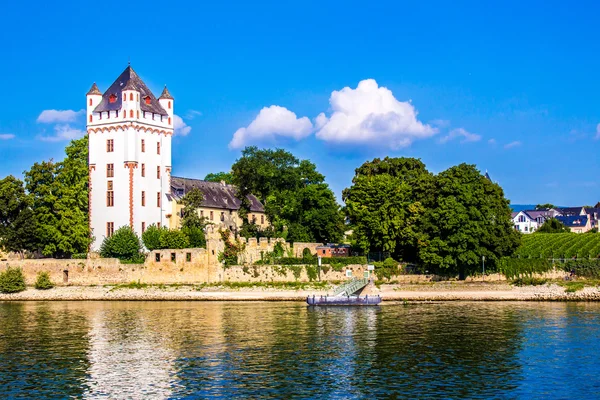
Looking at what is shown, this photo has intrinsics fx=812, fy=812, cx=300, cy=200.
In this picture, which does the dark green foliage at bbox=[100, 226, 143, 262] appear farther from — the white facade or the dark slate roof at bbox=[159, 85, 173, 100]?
the white facade

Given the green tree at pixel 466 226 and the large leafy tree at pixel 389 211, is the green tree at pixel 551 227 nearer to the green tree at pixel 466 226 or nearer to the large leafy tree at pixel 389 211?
the large leafy tree at pixel 389 211

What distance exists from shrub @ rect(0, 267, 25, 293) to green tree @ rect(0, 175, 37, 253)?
245 centimetres

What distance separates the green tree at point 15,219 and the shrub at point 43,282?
3439 mm

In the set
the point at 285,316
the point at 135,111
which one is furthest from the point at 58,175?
the point at 285,316

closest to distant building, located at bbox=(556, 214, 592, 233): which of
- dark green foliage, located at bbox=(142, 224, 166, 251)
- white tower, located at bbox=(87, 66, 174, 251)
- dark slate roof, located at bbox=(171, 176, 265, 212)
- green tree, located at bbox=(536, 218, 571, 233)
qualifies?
green tree, located at bbox=(536, 218, 571, 233)

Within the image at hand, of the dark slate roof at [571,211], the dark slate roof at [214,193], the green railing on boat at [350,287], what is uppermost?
the dark slate roof at [571,211]

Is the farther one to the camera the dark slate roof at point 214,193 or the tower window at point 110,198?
the dark slate roof at point 214,193

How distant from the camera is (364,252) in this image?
70.4 meters

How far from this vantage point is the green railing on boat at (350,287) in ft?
199

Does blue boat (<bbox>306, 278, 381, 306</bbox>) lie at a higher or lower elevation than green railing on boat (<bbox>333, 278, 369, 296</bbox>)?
lower

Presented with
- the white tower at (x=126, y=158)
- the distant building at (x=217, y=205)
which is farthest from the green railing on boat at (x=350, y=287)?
the white tower at (x=126, y=158)

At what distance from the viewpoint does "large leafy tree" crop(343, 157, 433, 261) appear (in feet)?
221

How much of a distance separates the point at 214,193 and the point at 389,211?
26.4 m

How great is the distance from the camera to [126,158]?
74.5 meters
